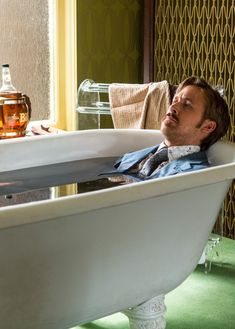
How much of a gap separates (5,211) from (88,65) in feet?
7.34

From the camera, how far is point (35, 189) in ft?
8.55

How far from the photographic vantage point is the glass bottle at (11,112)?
2.91 metres

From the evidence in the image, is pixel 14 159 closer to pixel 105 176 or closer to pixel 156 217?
pixel 105 176

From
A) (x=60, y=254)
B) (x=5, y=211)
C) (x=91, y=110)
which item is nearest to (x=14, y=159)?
(x=91, y=110)

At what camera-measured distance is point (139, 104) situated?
3180 mm

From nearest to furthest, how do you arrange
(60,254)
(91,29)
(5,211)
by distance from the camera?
(5,211) → (60,254) → (91,29)

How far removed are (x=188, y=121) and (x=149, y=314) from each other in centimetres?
76

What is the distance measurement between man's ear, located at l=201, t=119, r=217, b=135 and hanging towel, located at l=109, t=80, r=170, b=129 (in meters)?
0.40

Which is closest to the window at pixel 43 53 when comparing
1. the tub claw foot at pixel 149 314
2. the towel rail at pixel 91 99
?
the towel rail at pixel 91 99

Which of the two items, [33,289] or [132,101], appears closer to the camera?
[33,289]

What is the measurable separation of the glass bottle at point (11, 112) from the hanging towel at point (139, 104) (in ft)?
1.43

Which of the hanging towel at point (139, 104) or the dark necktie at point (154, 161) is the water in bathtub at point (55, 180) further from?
the hanging towel at point (139, 104)

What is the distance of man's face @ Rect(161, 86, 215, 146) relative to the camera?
105 inches

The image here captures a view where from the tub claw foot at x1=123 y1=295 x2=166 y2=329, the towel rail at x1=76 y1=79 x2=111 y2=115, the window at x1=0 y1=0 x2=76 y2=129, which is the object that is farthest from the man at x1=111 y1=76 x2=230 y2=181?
the window at x1=0 y1=0 x2=76 y2=129
